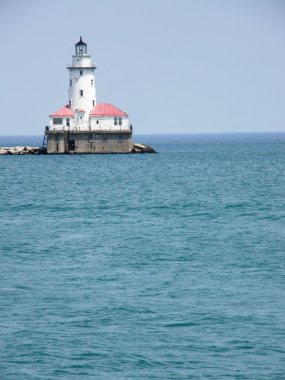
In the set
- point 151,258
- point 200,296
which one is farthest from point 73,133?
point 200,296

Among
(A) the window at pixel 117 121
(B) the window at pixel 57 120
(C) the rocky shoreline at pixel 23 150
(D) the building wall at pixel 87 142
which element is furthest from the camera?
(C) the rocky shoreline at pixel 23 150

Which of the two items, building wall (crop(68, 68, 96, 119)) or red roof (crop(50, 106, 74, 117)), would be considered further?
red roof (crop(50, 106, 74, 117))

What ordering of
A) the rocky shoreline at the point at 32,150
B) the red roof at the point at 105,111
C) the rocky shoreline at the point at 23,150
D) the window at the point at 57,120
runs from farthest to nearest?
the rocky shoreline at the point at 32,150 → the rocky shoreline at the point at 23,150 → the window at the point at 57,120 → the red roof at the point at 105,111

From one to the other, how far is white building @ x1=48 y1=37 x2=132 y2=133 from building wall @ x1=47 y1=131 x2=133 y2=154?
864mm

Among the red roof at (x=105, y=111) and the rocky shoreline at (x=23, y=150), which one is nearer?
the red roof at (x=105, y=111)

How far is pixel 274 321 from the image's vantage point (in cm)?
2461

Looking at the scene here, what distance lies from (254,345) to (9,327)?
6.20 metres

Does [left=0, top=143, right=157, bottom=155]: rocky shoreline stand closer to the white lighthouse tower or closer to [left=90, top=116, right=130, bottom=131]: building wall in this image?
[left=90, top=116, right=130, bottom=131]: building wall

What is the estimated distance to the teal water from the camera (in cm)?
2192

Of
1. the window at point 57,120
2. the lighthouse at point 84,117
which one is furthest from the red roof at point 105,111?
the window at point 57,120

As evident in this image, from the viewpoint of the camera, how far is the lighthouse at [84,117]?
10906 centimetres

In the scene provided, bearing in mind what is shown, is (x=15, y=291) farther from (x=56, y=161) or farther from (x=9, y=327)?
(x=56, y=161)

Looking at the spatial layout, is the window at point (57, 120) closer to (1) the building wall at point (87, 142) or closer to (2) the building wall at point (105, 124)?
(1) the building wall at point (87, 142)

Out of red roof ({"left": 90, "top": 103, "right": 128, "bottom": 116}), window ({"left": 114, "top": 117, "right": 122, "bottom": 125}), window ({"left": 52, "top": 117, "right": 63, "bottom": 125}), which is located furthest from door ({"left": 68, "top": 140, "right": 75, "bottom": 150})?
window ({"left": 114, "top": 117, "right": 122, "bottom": 125})
